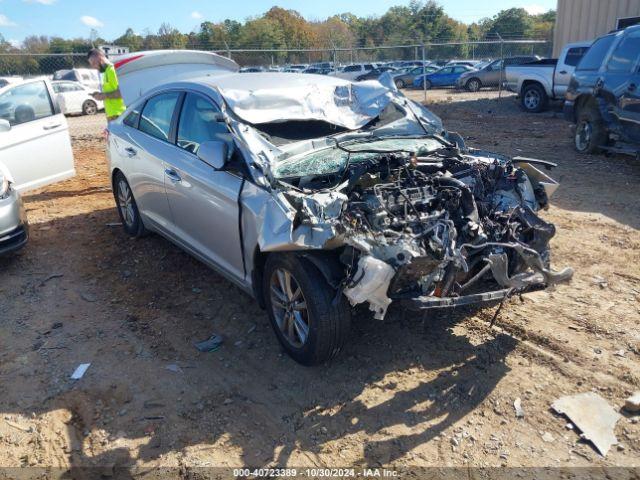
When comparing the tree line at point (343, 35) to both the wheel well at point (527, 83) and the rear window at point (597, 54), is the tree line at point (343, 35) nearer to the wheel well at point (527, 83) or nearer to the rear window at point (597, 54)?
the wheel well at point (527, 83)

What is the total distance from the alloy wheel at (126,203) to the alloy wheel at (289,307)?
9.04ft

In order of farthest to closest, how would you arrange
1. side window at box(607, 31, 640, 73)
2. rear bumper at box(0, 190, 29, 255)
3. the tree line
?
the tree line, side window at box(607, 31, 640, 73), rear bumper at box(0, 190, 29, 255)

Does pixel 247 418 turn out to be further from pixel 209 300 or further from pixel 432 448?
pixel 209 300

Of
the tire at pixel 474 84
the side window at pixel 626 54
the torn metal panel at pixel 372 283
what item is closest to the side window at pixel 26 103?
the torn metal panel at pixel 372 283

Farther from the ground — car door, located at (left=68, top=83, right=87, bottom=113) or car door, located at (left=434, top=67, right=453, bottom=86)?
car door, located at (left=68, top=83, right=87, bottom=113)

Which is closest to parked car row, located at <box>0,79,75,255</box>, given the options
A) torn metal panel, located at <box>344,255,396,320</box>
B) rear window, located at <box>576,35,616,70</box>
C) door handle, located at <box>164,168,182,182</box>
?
door handle, located at <box>164,168,182,182</box>

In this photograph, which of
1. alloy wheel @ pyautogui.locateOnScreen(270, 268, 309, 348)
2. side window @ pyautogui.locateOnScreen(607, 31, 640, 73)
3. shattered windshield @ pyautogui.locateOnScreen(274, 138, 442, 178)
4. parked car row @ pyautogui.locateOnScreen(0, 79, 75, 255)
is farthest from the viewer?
side window @ pyautogui.locateOnScreen(607, 31, 640, 73)

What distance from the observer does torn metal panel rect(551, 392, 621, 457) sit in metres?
2.84

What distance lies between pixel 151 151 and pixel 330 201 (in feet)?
7.50

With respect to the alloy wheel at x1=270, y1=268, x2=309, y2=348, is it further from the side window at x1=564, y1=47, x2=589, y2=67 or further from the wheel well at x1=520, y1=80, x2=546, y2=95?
the wheel well at x1=520, y1=80, x2=546, y2=95

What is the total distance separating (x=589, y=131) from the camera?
8672 mm

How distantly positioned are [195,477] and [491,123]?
474 inches

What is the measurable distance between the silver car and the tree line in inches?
1061

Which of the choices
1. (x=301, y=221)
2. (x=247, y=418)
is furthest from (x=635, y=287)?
(x=247, y=418)
